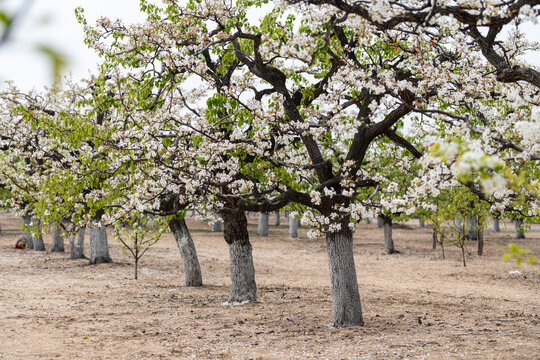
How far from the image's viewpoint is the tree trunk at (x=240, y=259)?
44.9ft

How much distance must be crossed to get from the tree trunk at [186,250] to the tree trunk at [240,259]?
10.9ft

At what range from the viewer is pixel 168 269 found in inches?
888

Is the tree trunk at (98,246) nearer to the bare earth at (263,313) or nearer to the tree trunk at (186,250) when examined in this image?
the bare earth at (263,313)

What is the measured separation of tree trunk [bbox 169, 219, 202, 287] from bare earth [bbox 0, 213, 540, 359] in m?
0.53

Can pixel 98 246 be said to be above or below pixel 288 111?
below

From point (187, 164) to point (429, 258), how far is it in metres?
20.7

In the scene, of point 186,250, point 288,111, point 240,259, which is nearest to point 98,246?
point 186,250

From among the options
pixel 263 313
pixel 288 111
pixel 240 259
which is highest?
pixel 288 111

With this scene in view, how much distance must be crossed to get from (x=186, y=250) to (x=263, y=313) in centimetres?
558

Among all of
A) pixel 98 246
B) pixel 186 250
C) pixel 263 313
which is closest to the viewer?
pixel 263 313

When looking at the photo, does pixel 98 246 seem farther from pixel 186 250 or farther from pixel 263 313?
pixel 263 313

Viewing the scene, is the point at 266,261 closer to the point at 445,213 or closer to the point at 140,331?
the point at 445,213


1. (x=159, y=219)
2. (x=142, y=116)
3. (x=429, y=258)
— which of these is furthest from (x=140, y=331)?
(x=429, y=258)

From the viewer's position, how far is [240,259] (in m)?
13.8
